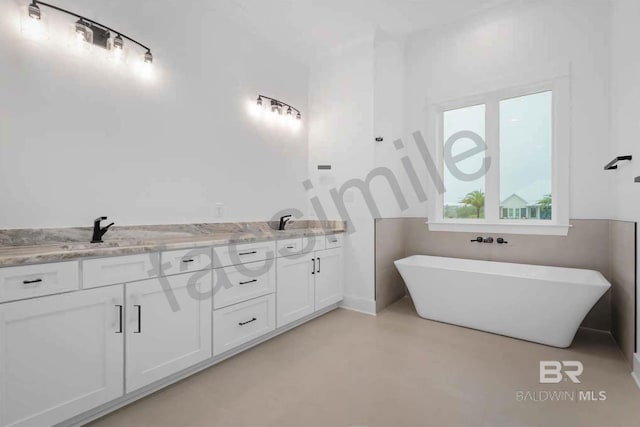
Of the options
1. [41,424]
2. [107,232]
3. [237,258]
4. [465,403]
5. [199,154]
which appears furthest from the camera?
[199,154]

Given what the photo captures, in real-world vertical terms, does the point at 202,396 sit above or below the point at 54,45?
below

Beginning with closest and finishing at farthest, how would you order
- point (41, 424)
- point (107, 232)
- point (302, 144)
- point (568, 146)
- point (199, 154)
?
point (41, 424)
point (107, 232)
point (199, 154)
point (568, 146)
point (302, 144)

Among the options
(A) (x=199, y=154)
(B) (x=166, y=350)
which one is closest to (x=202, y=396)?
(B) (x=166, y=350)

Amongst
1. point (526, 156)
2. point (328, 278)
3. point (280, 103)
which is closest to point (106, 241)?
point (328, 278)

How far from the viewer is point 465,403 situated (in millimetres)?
1771

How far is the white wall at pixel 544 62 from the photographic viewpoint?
2.78 meters

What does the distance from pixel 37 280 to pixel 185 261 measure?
2.36ft

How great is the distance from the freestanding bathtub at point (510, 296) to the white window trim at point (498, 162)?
408 mm

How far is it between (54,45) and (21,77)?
29cm

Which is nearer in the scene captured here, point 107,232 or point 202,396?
point 202,396

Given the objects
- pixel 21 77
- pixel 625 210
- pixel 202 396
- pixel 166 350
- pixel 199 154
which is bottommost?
pixel 202 396

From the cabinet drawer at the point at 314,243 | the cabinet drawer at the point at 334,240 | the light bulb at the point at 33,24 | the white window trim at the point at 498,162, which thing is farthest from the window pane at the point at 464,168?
the light bulb at the point at 33,24

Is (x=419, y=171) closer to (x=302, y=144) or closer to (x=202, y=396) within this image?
(x=302, y=144)

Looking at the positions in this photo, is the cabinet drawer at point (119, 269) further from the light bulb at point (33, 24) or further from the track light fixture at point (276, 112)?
the track light fixture at point (276, 112)
